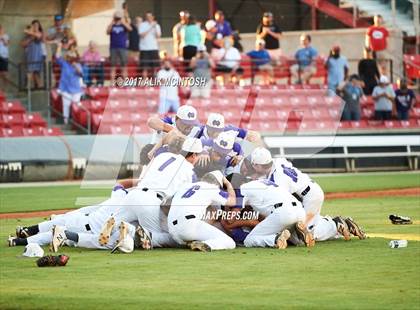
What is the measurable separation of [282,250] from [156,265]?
190cm

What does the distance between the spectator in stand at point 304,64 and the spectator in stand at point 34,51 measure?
7.18 meters

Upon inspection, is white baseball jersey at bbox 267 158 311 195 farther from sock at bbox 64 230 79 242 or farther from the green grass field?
sock at bbox 64 230 79 242

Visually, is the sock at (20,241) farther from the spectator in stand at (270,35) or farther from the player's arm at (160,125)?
the spectator in stand at (270,35)

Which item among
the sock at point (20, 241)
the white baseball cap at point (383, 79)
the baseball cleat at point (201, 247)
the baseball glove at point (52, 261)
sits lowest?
the sock at point (20, 241)

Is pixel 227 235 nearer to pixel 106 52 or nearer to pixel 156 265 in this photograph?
pixel 156 265

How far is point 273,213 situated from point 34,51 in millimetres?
17672

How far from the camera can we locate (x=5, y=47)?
1142 inches

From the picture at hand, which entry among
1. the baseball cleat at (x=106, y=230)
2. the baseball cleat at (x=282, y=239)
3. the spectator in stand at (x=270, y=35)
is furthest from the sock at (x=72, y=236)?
the spectator in stand at (x=270, y=35)

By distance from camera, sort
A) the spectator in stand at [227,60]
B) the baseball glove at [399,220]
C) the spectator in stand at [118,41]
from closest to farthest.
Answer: the baseball glove at [399,220]
the spectator in stand at [118,41]
the spectator in stand at [227,60]

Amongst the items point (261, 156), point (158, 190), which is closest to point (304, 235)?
point (261, 156)

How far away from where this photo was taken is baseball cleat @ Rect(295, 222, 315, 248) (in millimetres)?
13475

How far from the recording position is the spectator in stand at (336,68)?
103ft

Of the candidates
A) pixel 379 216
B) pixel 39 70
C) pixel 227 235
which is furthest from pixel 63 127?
pixel 227 235

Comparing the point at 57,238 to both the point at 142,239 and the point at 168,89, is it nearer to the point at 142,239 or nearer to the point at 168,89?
the point at 142,239
